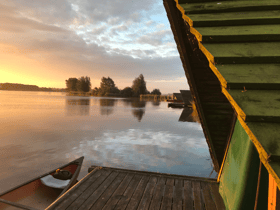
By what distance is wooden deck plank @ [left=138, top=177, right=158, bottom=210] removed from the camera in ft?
12.7

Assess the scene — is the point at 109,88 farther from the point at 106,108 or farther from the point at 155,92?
the point at 106,108

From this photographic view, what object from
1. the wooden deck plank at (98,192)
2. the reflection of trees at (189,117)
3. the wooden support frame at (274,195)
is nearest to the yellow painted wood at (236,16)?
the wooden support frame at (274,195)

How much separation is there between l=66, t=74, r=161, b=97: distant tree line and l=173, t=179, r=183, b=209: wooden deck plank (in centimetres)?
9907

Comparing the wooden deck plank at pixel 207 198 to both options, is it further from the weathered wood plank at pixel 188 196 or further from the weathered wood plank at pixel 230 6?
the weathered wood plank at pixel 230 6

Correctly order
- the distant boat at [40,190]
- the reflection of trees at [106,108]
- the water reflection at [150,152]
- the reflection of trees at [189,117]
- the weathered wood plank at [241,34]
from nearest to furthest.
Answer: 1. the weathered wood plank at [241,34]
2. the distant boat at [40,190]
3. the water reflection at [150,152]
4. the reflection of trees at [189,117]
5. the reflection of trees at [106,108]

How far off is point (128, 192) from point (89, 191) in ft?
3.17

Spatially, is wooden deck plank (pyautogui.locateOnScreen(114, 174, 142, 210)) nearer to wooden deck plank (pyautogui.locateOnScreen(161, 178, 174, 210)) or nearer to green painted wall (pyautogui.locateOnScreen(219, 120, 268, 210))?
wooden deck plank (pyautogui.locateOnScreen(161, 178, 174, 210))

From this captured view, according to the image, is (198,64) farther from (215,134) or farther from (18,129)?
(18,129)

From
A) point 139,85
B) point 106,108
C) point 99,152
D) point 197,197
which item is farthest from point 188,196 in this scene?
point 139,85

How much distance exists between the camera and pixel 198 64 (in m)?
2.72

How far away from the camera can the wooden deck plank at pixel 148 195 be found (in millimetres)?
3873

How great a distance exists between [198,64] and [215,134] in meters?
1.88

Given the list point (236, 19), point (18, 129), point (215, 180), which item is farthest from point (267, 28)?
point (18, 129)

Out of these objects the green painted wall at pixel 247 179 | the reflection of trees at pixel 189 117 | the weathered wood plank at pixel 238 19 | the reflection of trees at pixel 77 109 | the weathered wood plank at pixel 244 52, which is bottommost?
the reflection of trees at pixel 77 109
